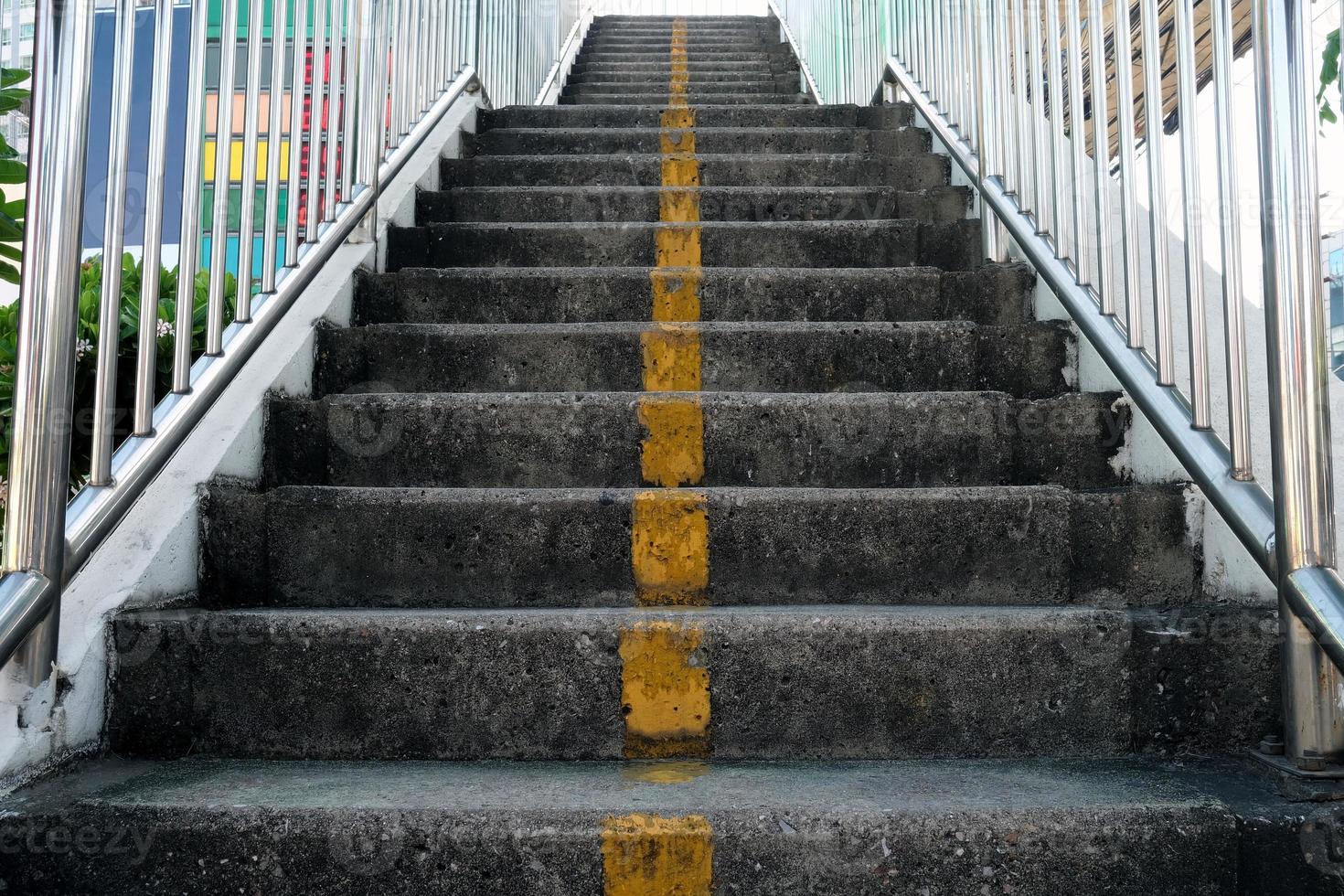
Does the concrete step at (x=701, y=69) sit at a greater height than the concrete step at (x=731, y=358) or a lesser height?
greater

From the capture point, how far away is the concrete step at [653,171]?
8.66ft

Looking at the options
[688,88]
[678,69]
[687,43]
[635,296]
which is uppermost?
[687,43]

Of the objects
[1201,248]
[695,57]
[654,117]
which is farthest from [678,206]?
[695,57]

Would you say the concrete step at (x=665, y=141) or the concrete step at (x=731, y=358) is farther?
the concrete step at (x=665, y=141)

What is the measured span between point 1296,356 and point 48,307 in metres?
1.28

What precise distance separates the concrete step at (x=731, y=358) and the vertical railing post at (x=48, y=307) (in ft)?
2.54

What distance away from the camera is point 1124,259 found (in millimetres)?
1396

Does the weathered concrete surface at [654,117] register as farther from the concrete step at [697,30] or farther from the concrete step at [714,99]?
the concrete step at [697,30]

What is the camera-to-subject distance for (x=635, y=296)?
199 cm

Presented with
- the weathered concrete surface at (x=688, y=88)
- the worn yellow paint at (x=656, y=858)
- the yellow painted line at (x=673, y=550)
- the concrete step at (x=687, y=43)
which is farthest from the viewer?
the concrete step at (x=687, y=43)

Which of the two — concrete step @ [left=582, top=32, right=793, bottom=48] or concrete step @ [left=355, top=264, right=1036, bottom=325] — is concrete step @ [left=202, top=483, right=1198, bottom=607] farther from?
concrete step @ [left=582, top=32, right=793, bottom=48]

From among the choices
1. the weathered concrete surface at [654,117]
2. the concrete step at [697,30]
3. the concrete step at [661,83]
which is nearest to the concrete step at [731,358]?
the weathered concrete surface at [654,117]

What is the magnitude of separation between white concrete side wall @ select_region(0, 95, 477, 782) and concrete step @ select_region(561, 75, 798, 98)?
2931mm

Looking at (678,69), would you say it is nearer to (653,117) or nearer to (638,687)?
(653,117)
